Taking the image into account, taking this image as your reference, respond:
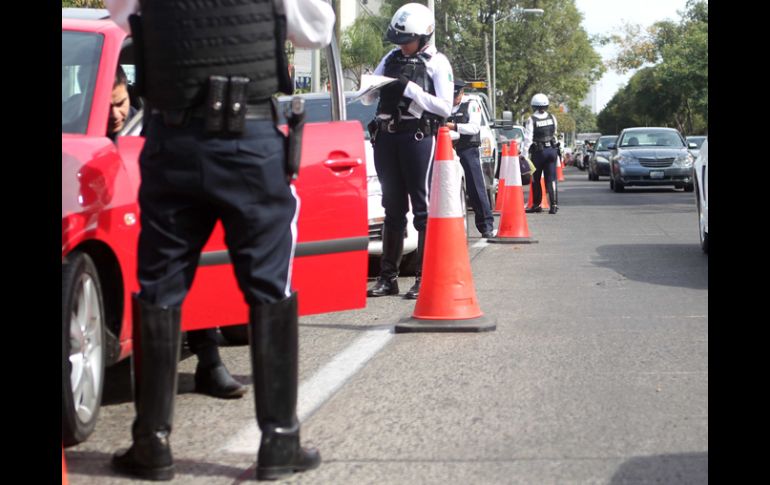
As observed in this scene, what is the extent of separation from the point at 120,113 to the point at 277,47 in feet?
5.26

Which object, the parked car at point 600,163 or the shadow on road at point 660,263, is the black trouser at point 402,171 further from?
the parked car at point 600,163

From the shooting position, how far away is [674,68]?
245 ft

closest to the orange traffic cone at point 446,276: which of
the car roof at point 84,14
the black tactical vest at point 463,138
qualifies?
the car roof at point 84,14

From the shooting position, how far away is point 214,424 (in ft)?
16.2

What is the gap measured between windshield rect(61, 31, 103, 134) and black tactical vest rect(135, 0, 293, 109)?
111cm

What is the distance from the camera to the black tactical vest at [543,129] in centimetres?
1869

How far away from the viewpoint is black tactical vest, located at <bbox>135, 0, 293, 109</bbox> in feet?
13.0

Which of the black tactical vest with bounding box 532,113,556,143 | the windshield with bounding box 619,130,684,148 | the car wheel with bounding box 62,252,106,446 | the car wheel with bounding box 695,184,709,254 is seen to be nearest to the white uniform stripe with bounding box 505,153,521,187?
the car wheel with bounding box 695,184,709,254

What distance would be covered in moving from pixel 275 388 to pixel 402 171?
4740 millimetres

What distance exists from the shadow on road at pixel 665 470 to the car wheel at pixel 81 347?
71.3 inches

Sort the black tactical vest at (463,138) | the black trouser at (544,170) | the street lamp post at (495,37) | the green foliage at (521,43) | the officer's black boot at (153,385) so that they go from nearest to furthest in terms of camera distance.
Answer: the officer's black boot at (153,385), the black tactical vest at (463,138), the black trouser at (544,170), the street lamp post at (495,37), the green foliage at (521,43)

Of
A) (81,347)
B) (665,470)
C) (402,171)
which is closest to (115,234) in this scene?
(81,347)

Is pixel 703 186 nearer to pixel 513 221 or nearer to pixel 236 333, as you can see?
pixel 513 221
